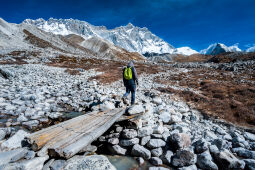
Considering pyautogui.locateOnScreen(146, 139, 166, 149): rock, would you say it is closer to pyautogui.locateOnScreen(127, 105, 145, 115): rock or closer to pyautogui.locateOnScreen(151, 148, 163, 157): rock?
pyautogui.locateOnScreen(151, 148, 163, 157): rock

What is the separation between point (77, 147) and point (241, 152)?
19.0 ft

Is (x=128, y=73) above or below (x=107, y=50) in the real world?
below

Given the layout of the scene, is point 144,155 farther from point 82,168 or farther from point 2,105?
point 2,105

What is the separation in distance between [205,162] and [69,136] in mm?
4675

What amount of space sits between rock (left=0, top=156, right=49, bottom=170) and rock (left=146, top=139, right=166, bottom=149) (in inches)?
143

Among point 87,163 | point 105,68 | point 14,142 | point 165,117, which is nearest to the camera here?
point 87,163

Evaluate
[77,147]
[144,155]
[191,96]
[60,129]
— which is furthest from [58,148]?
[191,96]

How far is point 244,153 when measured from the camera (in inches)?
203

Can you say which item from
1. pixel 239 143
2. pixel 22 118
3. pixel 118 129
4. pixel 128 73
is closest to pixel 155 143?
pixel 118 129

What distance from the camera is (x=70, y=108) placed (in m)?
10.6

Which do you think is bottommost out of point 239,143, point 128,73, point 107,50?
point 239,143

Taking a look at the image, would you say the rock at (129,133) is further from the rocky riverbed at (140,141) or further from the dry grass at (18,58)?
the dry grass at (18,58)

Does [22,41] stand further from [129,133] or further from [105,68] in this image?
[129,133]

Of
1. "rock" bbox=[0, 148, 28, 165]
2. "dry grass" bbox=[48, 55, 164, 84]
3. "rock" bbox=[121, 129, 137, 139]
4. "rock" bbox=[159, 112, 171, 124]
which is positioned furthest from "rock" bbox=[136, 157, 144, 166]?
"dry grass" bbox=[48, 55, 164, 84]
